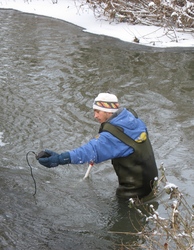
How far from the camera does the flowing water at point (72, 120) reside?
5.06 m

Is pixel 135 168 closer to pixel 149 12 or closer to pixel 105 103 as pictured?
pixel 105 103

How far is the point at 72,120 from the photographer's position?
8.18 metres

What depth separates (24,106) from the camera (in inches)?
347

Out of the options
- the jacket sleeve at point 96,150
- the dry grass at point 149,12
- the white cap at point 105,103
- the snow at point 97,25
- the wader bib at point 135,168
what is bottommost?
the snow at point 97,25

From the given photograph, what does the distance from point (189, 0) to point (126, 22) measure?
2.44m

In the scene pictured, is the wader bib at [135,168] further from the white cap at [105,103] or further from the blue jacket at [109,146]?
the white cap at [105,103]

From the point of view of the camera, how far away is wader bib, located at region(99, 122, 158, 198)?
4.96 metres

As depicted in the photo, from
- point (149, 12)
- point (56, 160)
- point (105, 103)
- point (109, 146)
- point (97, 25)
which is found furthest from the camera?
point (97, 25)

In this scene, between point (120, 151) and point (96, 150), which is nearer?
point (96, 150)

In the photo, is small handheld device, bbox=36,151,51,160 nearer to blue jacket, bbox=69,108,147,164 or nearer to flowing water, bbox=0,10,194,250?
blue jacket, bbox=69,108,147,164

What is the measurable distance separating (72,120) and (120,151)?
10.9 feet

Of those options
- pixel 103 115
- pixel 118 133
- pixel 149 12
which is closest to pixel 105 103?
pixel 103 115

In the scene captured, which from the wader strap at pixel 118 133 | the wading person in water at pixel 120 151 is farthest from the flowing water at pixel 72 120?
the wader strap at pixel 118 133

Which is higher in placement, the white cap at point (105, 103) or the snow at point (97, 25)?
the white cap at point (105, 103)
